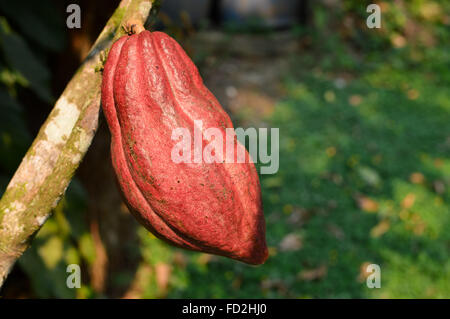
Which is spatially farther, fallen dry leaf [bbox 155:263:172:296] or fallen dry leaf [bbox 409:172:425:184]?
fallen dry leaf [bbox 409:172:425:184]

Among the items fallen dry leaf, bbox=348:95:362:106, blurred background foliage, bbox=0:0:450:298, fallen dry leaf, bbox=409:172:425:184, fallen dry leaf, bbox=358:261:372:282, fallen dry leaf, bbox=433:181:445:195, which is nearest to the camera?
blurred background foliage, bbox=0:0:450:298

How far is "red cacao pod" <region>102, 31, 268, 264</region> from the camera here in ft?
2.06

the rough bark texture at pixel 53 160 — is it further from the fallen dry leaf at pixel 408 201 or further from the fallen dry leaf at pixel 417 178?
the fallen dry leaf at pixel 417 178

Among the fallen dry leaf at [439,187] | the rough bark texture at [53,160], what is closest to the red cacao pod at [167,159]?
the rough bark texture at [53,160]

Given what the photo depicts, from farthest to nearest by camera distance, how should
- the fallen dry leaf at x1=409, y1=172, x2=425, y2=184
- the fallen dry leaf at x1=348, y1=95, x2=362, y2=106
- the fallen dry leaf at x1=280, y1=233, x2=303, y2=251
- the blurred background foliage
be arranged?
the fallen dry leaf at x1=348, y1=95, x2=362, y2=106 < the fallen dry leaf at x1=409, y1=172, x2=425, y2=184 < the fallen dry leaf at x1=280, y1=233, x2=303, y2=251 < the blurred background foliage

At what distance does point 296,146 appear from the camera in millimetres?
3156

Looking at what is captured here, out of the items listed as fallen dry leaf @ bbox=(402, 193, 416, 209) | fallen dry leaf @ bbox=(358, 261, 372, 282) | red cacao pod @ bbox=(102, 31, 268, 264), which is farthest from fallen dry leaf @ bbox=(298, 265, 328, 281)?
red cacao pod @ bbox=(102, 31, 268, 264)

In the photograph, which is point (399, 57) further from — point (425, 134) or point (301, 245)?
point (301, 245)

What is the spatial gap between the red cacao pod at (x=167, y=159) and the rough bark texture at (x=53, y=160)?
45 millimetres

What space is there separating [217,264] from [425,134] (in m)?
1.93

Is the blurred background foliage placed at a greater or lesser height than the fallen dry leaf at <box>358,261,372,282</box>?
greater

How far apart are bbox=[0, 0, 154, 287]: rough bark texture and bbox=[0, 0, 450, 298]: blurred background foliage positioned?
0.92 feet

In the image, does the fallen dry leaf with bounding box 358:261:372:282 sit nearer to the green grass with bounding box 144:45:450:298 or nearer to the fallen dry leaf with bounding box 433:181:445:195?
the green grass with bounding box 144:45:450:298

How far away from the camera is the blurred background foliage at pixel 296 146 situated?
1.54m
